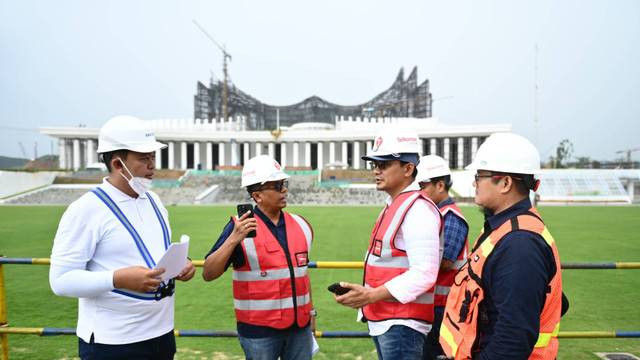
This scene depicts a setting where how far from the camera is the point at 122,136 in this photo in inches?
104

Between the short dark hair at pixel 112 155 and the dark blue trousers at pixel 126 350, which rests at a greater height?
the short dark hair at pixel 112 155

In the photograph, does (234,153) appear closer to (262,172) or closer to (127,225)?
(262,172)

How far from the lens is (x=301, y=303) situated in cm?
303

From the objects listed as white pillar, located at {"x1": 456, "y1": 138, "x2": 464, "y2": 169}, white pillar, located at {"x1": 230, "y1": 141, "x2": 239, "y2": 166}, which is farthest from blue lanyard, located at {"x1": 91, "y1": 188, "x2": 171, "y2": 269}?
white pillar, located at {"x1": 230, "y1": 141, "x2": 239, "y2": 166}

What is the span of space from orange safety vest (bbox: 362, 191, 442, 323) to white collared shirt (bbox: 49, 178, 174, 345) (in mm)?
1336

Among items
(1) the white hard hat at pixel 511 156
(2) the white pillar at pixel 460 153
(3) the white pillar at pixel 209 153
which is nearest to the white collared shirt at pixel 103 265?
(1) the white hard hat at pixel 511 156

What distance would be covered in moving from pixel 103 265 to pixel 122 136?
2.51 feet

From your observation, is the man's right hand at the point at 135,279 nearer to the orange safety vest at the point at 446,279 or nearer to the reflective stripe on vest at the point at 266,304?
the reflective stripe on vest at the point at 266,304

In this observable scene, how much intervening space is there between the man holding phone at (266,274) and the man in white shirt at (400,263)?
50 cm

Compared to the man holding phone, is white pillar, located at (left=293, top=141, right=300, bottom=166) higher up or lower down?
higher up

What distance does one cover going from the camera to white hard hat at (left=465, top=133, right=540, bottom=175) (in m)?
2.24

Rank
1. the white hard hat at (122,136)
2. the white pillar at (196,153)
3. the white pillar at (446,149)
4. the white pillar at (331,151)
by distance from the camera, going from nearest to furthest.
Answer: the white hard hat at (122,136) → the white pillar at (446,149) → the white pillar at (196,153) → the white pillar at (331,151)

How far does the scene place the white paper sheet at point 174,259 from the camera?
7.97 ft

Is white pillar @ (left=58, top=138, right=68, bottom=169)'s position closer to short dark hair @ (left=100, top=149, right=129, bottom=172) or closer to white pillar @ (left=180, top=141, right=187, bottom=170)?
white pillar @ (left=180, top=141, right=187, bottom=170)
